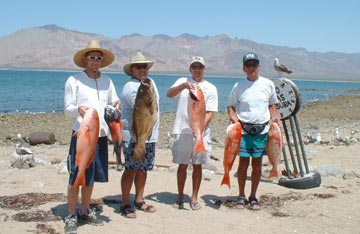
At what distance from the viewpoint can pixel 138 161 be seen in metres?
6.18

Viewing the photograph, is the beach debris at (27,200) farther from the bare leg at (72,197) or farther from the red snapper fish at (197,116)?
the red snapper fish at (197,116)

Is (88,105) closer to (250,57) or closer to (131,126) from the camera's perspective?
(131,126)

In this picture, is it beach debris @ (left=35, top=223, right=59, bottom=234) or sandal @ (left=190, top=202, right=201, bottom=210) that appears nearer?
beach debris @ (left=35, top=223, right=59, bottom=234)

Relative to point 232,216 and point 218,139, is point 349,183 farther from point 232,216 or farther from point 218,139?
point 218,139

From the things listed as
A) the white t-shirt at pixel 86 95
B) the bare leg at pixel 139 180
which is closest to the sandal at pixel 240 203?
the bare leg at pixel 139 180

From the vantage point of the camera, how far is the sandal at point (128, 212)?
6.29 meters

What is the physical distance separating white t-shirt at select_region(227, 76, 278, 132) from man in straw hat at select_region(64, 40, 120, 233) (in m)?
1.84

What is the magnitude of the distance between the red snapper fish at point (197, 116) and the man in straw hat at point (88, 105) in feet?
3.37

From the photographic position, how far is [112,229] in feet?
19.3

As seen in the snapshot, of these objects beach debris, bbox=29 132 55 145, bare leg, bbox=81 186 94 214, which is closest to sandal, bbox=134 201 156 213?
bare leg, bbox=81 186 94 214

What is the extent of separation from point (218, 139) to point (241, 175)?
30.0ft

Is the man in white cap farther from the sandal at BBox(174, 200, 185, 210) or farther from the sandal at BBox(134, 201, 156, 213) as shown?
the sandal at BBox(134, 201, 156, 213)

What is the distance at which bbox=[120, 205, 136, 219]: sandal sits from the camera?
6.29 metres

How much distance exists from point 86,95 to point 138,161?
1082 millimetres
